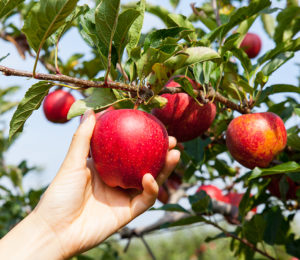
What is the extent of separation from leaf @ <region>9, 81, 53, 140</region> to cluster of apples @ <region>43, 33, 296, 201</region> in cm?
22

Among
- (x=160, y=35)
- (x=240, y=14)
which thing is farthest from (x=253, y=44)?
(x=160, y=35)

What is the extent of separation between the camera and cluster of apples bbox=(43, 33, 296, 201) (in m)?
1.19

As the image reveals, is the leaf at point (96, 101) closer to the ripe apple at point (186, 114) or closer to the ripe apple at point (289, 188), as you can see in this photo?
the ripe apple at point (186, 114)

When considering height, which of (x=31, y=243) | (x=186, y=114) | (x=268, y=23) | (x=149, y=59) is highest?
(x=149, y=59)

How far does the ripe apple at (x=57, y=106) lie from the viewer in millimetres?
2723

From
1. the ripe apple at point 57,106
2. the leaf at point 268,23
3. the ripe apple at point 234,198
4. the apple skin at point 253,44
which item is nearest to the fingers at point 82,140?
the ripe apple at point 57,106

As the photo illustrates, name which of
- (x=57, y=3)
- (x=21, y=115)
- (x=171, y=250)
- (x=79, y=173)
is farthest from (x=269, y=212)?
(x=171, y=250)

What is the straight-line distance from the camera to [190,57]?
1.18m

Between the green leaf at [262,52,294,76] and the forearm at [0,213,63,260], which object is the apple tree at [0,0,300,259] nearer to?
the green leaf at [262,52,294,76]

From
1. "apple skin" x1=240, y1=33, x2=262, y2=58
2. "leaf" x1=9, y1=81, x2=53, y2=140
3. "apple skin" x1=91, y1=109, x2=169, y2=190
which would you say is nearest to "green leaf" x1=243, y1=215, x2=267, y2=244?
"apple skin" x1=91, y1=109, x2=169, y2=190

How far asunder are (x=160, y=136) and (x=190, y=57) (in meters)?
0.28

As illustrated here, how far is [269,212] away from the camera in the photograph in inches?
79.7

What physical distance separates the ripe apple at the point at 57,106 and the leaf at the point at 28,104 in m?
1.47

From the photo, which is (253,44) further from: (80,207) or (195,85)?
(80,207)
